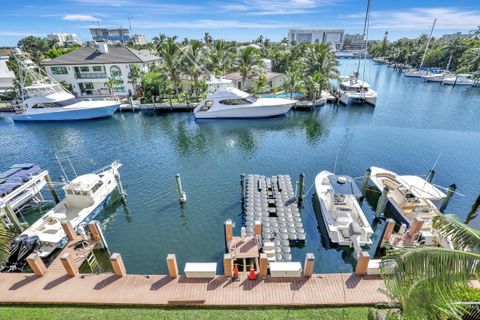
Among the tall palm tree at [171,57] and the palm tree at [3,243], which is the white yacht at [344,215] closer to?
the palm tree at [3,243]

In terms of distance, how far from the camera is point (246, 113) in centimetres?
3738

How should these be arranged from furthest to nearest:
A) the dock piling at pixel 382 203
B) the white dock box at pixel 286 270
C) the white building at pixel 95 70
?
the white building at pixel 95 70 → the dock piling at pixel 382 203 → the white dock box at pixel 286 270

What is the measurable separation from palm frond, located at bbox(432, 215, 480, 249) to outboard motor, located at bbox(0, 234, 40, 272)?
1893 cm

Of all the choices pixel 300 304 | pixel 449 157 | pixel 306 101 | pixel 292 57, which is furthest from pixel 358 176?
pixel 292 57

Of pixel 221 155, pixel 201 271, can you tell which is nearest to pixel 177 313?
pixel 201 271

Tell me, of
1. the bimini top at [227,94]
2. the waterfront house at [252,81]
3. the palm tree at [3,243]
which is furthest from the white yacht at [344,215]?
the waterfront house at [252,81]

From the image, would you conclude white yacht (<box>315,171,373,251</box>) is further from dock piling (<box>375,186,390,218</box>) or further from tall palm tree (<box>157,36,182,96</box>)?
tall palm tree (<box>157,36,182,96</box>)

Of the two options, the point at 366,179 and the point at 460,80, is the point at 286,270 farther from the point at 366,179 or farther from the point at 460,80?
the point at 460,80

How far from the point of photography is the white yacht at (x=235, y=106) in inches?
1449

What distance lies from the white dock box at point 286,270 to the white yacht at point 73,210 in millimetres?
12535

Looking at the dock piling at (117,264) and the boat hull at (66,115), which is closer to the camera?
the dock piling at (117,264)

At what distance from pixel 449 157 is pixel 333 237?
1905cm

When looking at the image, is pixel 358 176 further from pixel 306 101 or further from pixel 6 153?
pixel 6 153

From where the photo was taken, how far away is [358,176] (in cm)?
2231
